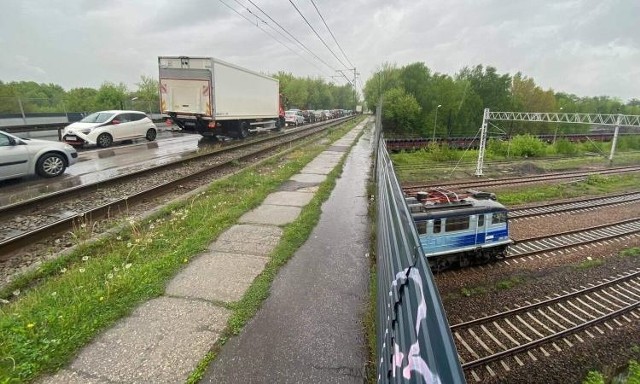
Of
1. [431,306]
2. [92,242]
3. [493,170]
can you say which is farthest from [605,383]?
[493,170]

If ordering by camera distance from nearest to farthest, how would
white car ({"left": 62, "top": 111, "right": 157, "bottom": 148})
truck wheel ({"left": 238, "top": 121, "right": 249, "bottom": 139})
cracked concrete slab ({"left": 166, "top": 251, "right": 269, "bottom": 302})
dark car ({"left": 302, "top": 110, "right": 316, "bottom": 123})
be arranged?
1. cracked concrete slab ({"left": 166, "top": 251, "right": 269, "bottom": 302})
2. white car ({"left": 62, "top": 111, "right": 157, "bottom": 148})
3. truck wheel ({"left": 238, "top": 121, "right": 249, "bottom": 139})
4. dark car ({"left": 302, "top": 110, "right": 316, "bottom": 123})

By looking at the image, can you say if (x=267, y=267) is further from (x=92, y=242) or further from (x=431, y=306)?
(x=431, y=306)

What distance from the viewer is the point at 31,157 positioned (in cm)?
969

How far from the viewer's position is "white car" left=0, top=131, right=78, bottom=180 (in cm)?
905

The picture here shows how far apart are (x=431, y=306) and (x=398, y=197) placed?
1823mm

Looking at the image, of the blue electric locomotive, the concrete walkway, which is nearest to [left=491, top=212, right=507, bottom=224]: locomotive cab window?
the blue electric locomotive

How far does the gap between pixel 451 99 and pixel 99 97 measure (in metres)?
46.4

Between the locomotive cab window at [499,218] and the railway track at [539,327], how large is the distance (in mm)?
2313

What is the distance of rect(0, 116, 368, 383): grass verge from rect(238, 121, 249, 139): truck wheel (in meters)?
14.4

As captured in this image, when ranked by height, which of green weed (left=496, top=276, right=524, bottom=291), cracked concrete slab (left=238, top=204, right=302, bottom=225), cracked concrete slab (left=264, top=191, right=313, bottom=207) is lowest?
green weed (left=496, top=276, right=524, bottom=291)

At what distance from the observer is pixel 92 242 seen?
5801 millimetres

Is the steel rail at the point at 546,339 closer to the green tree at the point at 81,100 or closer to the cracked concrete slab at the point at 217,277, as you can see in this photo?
the cracked concrete slab at the point at 217,277

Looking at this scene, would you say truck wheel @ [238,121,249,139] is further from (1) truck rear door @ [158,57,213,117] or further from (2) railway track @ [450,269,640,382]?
(2) railway track @ [450,269,640,382]

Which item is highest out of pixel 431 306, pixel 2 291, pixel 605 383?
pixel 431 306
